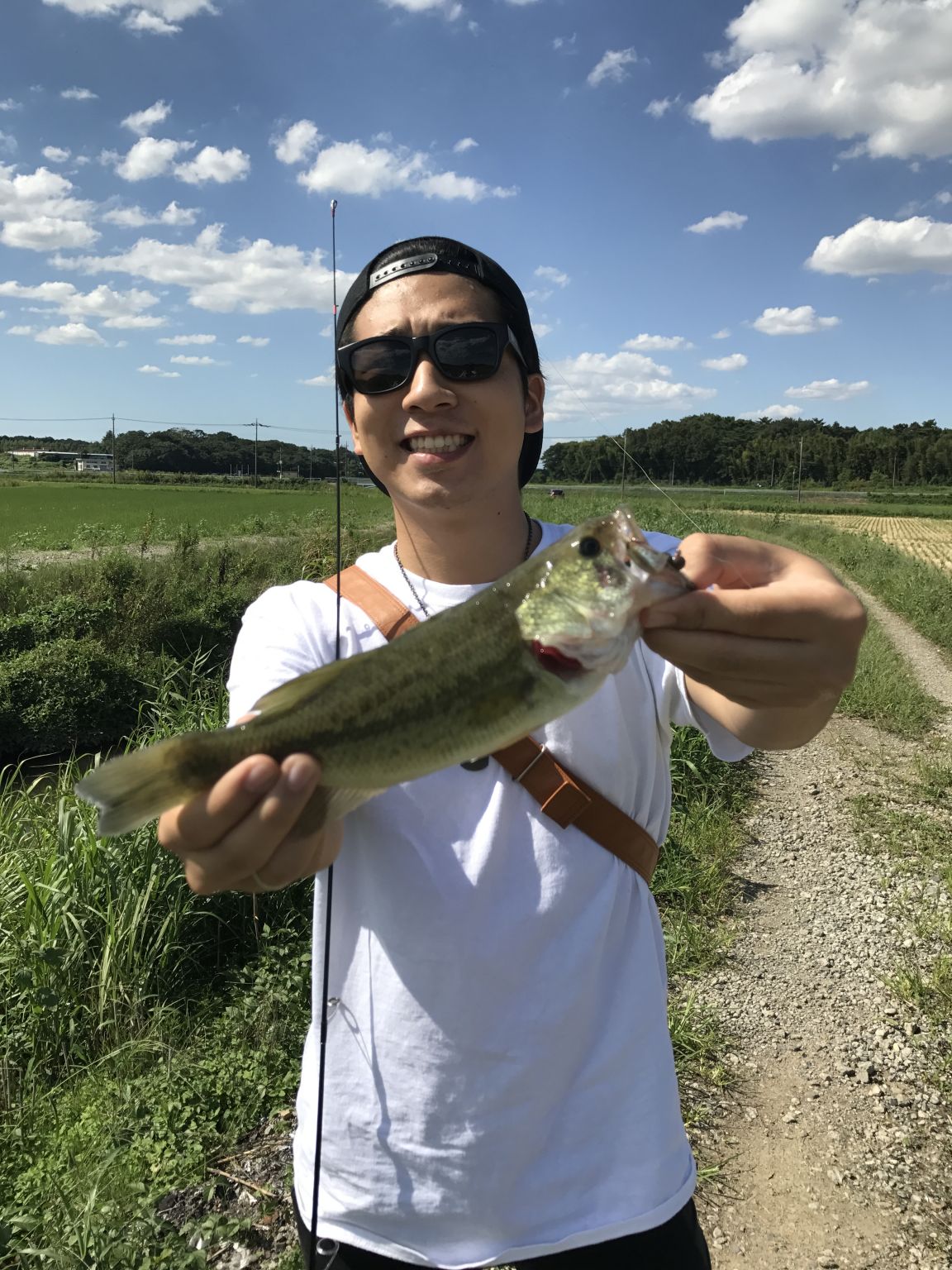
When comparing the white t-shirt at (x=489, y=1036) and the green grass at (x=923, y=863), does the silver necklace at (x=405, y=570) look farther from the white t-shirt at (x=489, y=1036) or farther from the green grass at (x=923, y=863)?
the green grass at (x=923, y=863)

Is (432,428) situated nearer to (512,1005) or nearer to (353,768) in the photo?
(353,768)

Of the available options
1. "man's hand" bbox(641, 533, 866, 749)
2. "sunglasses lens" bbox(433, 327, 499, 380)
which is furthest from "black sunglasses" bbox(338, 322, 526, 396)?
"man's hand" bbox(641, 533, 866, 749)

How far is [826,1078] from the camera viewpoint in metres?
4.57

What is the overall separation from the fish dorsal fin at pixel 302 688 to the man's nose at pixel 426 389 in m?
0.86

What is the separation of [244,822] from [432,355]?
4.70 ft

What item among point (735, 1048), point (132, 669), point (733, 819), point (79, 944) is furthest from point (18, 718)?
point (735, 1048)

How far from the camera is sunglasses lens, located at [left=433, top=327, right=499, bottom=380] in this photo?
2305 millimetres

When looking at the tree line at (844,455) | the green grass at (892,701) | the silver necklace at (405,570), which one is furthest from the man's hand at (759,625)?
the tree line at (844,455)

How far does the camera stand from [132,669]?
595 inches

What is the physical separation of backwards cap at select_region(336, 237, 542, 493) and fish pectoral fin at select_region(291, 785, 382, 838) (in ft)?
3.90

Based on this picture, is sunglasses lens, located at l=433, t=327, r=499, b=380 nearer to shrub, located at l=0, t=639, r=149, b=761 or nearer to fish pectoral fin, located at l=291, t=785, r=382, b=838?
fish pectoral fin, located at l=291, t=785, r=382, b=838

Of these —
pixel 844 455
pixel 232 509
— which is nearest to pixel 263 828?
pixel 232 509

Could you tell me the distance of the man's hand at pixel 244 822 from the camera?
5.60 ft

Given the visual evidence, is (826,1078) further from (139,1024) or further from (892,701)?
(892,701)
